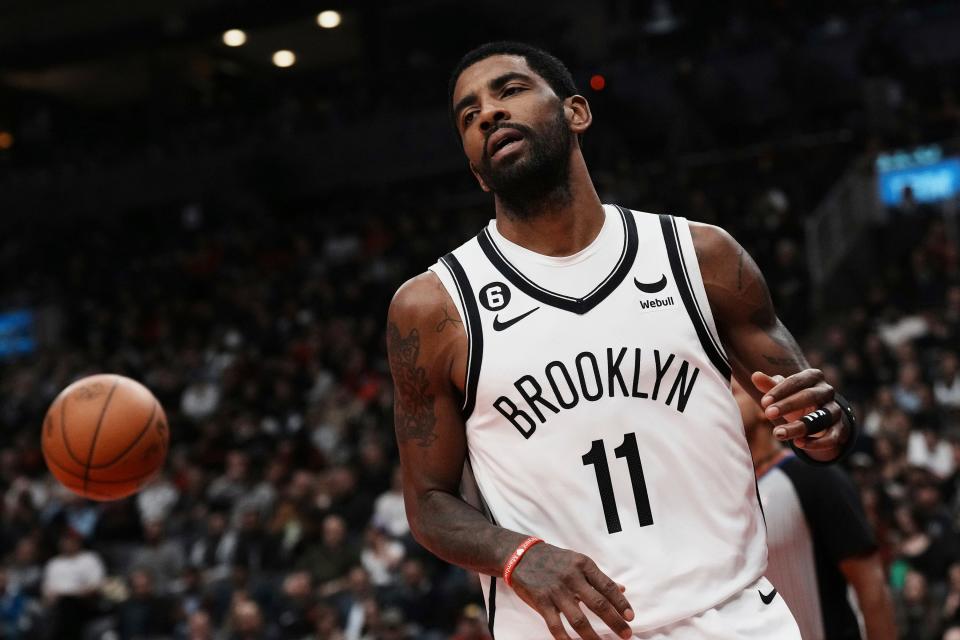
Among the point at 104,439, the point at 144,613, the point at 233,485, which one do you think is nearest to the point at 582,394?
the point at 104,439

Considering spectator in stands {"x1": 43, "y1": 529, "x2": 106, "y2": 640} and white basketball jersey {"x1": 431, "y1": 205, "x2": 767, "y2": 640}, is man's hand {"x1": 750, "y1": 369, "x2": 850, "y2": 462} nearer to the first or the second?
white basketball jersey {"x1": 431, "y1": 205, "x2": 767, "y2": 640}

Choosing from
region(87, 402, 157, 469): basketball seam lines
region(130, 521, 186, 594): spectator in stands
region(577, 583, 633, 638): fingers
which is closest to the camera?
region(577, 583, 633, 638): fingers

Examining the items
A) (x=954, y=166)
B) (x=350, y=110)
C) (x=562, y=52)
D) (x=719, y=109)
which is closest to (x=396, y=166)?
(x=350, y=110)

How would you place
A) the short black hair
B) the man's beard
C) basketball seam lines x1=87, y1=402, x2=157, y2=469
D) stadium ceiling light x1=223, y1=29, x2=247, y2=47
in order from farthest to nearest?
1. stadium ceiling light x1=223, y1=29, x2=247, y2=47
2. basketball seam lines x1=87, y1=402, x2=157, y2=469
3. the short black hair
4. the man's beard

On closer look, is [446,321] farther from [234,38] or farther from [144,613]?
[234,38]

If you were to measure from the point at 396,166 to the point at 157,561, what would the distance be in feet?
35.7

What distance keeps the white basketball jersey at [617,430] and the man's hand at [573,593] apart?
183 mm

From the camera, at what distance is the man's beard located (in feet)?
10.3

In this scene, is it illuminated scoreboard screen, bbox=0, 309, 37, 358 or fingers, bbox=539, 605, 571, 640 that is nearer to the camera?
fingers, bbox=539, 605, 571, 640

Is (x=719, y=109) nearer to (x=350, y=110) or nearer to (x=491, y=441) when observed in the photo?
(x=350, y=110)

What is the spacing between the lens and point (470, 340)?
3.04 m

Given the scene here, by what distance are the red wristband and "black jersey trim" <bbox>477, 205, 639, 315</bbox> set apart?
0.58 meters

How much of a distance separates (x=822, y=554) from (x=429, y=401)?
6.25 ft

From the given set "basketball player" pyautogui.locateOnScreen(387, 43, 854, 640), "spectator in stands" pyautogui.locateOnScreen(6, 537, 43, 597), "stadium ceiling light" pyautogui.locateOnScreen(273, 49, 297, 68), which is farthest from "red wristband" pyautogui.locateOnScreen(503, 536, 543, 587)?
"stadium ceiling light" pyautogui.locateOnScreen(273, 49, 297, 68)
